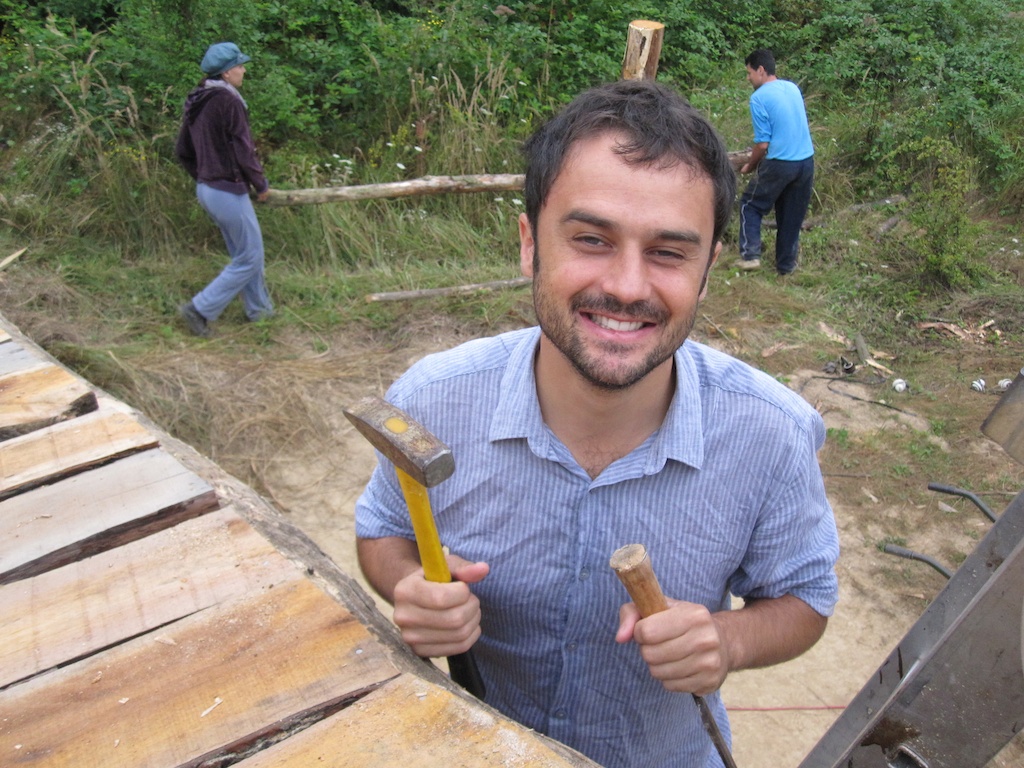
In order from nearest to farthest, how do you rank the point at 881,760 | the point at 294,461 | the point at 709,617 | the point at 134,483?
the point at 881,760 → the point at 709,617 → the point at 134,483 → the point at 294,461

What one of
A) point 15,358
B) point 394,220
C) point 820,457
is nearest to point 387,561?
point 15,358

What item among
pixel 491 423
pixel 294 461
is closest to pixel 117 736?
pixel 491 423

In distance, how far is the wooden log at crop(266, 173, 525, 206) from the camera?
549cm

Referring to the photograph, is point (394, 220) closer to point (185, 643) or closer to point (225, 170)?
point (225, 170)

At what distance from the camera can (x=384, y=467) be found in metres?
1.57

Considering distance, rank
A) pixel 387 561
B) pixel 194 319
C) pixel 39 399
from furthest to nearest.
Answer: pixel 194 319
pixel 39 399
pixel 387 561

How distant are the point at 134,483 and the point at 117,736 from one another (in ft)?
1.98

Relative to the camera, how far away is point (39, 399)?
1880 mm

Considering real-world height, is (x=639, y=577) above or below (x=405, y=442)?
below

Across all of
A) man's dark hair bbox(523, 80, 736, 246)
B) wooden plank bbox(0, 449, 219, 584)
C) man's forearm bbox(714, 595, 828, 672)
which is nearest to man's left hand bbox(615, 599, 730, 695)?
man's forearm bbox(714, 595, 828, 672)

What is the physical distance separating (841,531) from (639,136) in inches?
130

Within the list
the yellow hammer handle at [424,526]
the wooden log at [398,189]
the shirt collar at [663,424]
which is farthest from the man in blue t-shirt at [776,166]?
the yellow hammer handle at [424,526]

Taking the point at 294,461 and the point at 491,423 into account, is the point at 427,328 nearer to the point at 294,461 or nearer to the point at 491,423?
the point at 294,461

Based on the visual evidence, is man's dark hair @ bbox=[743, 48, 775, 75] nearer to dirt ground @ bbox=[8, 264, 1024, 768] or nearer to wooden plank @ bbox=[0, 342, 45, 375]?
dirt ground @ bbox=[8, 264, 1024, 768]
